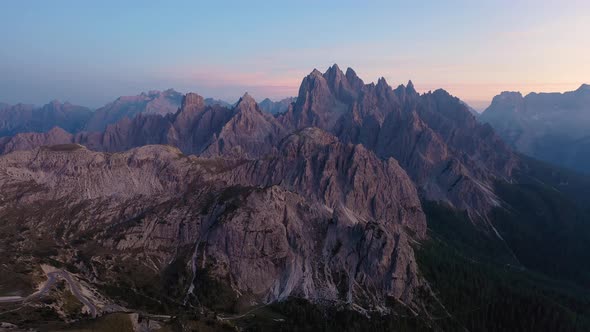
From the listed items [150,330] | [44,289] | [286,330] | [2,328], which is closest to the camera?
[2,328]

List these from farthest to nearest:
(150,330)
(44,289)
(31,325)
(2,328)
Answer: (44,289), (150,330), (31,325), (2,328)

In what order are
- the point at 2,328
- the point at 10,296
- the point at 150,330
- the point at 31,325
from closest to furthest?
the point at 2,328 < the point at 31,325 < the point at 150,330 < the point at 10,296

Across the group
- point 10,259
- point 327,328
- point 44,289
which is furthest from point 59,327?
point 327,328

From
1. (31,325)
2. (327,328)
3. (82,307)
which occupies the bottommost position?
(327,328)

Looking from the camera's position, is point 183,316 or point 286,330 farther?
point 286,330

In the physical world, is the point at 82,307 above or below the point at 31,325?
below

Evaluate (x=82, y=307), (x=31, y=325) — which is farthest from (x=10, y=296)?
(x=31, y=325)

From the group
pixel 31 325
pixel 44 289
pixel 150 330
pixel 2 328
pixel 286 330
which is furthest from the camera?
pixel 286 330

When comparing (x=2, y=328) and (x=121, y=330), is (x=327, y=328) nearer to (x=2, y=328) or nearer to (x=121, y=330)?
(x=121, y=330)

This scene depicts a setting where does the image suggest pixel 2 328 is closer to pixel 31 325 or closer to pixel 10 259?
pixel 31 325
